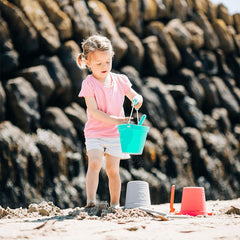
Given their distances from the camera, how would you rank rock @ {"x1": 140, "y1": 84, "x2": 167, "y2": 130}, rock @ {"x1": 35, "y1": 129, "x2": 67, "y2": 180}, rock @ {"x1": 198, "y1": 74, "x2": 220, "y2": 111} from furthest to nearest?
rock @ {"x1": 198, "y1": 74, "x2": 220, "y2": 111}, rock @ {"x1": 140, "y1": 84, "x2": 167, "y2": 130}, rock @ {"x1": 35, "y1": 129, "x2": 67, "y2": 180}

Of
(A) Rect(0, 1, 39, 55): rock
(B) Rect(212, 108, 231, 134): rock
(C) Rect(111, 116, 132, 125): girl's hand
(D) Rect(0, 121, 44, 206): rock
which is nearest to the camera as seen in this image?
(C) Rect(111, 116, 132, 125): girl's hand

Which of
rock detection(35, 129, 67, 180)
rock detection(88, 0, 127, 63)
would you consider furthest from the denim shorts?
rock detection(88, 0, 127, 63)

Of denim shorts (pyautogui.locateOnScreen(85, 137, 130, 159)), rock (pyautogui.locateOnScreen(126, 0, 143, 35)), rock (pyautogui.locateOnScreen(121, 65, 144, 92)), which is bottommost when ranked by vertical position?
denim shorts (pyautogui.locateOnScreen(85, 137, 130, 159))

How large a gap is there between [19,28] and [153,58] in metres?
3.31

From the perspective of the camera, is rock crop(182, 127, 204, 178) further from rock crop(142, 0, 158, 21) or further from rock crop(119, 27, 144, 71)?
rock crop(142, 0, 158, 21)

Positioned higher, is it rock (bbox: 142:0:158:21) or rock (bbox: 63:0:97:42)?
rock (bbox: 142:0:158:21)

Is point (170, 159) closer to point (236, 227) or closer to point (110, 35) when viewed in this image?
point (110, 35)

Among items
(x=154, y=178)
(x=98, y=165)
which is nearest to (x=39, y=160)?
(x=154, y=178)

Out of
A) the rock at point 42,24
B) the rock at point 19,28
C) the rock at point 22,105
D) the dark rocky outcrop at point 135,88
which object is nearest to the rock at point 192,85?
the dark rocky outcrop at point 135,88

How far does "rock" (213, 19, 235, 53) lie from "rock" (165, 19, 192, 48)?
1199 millimetres

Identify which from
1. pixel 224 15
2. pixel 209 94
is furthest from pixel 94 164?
pixel 224 15

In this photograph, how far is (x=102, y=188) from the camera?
793 cm

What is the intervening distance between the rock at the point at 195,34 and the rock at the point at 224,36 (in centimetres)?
69

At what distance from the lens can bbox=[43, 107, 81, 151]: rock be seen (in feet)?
26.5
